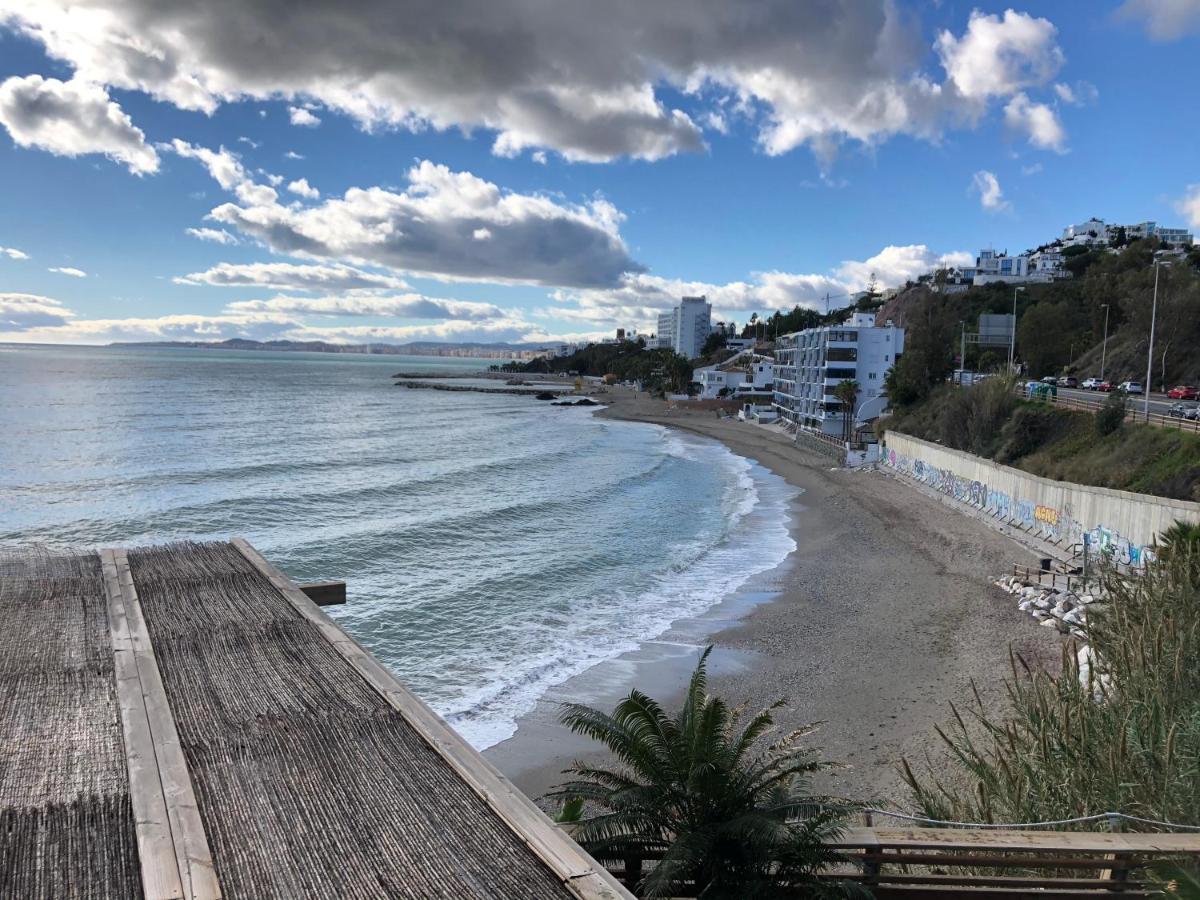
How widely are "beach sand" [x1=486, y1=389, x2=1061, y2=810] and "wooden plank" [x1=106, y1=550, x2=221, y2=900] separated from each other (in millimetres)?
6941

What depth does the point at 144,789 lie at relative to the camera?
5684 mm

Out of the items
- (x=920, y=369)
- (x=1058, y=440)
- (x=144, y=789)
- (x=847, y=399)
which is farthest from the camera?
(x=847, y=399)

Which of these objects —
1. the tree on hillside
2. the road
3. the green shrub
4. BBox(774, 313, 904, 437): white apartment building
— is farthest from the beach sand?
BBox(774, 313, 904, 437): white apartment building

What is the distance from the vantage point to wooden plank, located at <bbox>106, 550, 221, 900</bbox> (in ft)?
15.5

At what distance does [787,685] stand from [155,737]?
16073 mm

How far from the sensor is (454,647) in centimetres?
2202

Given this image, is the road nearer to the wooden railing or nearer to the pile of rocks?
the pile of rocks

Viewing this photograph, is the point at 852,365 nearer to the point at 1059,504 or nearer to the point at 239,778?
the point at 1059,504

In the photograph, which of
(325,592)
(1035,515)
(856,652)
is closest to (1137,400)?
(1035,515)

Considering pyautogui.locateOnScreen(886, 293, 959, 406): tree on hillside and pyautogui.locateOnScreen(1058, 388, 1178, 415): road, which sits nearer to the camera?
pyautogui.locateOnScreen(1058, 388, 1178, 415): road

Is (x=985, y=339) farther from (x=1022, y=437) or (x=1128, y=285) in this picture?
(x=1022, y=437)

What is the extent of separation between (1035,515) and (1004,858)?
2900cm

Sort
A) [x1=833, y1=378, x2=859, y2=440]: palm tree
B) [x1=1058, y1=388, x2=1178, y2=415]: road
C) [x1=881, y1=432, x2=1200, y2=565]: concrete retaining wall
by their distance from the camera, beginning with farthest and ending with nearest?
1. [x1=833, y1=378, x2=859, y2=440]: palm tree
2. [x1=1058, y1=388, x2=1178, y2=415]: road
3. [x1=881, y1=432, x2=1200, y2=565]: concrete retaining wall

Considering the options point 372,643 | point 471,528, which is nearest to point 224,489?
point 471,528
